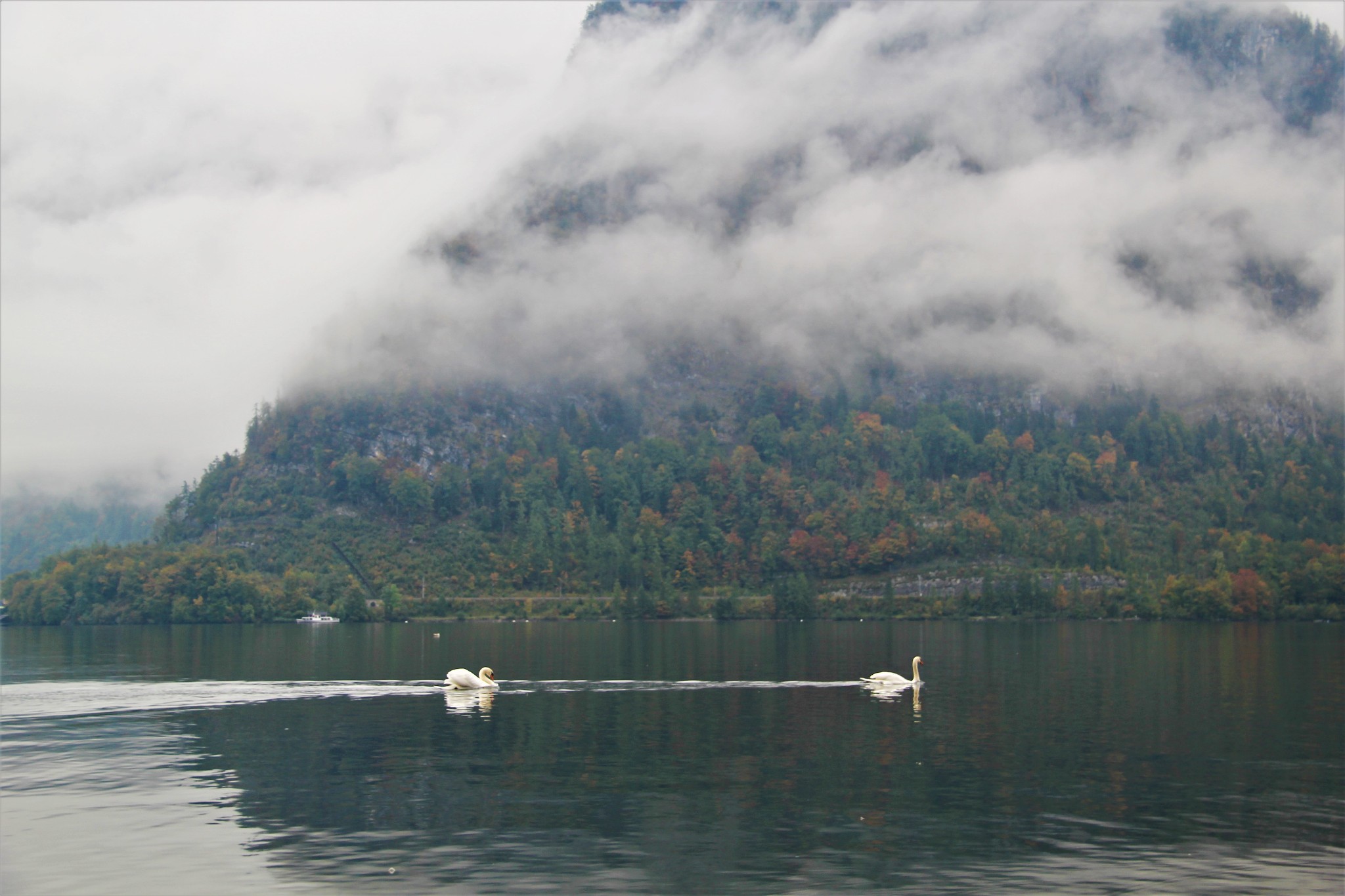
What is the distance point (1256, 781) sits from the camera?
61250 millimetres

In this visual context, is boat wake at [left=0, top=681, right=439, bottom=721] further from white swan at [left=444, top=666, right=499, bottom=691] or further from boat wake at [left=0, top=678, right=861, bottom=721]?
white swan at [left=444, top=666, right=499, bottom=691]

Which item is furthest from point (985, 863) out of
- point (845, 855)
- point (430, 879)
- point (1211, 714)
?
point (1211, 714)

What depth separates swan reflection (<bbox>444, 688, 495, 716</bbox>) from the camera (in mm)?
89125

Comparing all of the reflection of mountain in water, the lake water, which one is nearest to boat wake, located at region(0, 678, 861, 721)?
the lake water

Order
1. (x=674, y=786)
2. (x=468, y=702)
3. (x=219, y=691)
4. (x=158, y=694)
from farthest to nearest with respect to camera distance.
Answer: (x=219, y=691), (x=158, y=694), (x=468, y=702), (x=674, y=786)

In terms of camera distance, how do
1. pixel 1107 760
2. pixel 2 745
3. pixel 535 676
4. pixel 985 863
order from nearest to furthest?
pixel 985 863
pixel 1107 760
pixel 2 745
pixel 535 676

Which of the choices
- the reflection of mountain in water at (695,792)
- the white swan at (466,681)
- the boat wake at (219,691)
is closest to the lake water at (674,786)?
the reflection of mountain in water at (695,792)

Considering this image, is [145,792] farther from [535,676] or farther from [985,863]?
[535,676]

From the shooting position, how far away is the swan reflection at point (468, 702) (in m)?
89.1

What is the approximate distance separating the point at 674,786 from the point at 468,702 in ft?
130

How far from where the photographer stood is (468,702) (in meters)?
94.9

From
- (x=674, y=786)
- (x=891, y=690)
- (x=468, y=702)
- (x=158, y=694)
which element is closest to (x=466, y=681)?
(x=468, y=702)

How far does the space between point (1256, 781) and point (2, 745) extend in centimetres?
7086

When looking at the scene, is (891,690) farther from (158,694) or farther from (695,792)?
(158,694)
